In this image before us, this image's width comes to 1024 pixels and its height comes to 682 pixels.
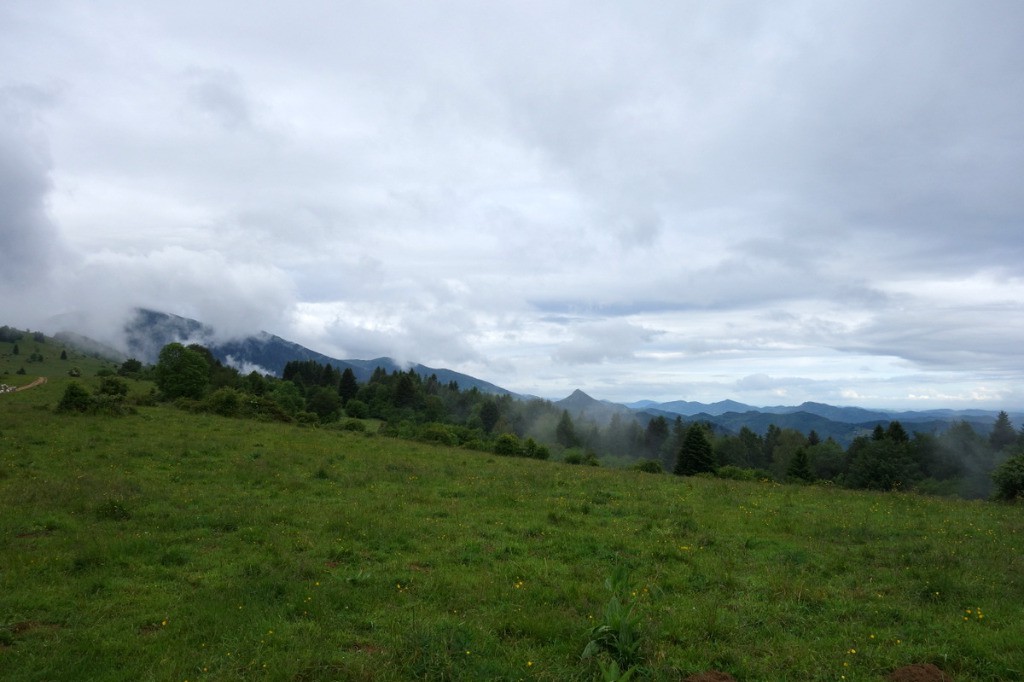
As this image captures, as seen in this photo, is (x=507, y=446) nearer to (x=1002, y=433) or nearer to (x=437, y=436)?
(x=437, y=436)

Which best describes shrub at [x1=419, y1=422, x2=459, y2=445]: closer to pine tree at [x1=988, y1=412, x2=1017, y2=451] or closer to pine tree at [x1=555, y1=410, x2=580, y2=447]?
pine tree at [x1=555, y1=410, x2=580, y2=447]

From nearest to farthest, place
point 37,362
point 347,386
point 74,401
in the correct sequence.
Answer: point 74,401 < point 347,386 < point 37,362

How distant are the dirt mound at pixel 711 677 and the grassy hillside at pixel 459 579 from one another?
0.58 ft

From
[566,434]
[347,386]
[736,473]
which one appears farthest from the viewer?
[566,434]

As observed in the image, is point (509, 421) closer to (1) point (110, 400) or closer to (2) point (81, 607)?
(1) point (110, 400)

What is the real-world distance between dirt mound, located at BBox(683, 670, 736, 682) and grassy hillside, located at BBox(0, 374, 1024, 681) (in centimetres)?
18

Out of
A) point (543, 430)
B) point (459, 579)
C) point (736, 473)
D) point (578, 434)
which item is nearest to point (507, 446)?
point (736, 473)

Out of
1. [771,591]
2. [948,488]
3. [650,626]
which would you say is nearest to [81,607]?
[650,626]

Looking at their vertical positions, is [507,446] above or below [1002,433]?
below

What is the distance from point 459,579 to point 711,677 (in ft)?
14.5

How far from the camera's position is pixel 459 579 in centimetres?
Answer: 924

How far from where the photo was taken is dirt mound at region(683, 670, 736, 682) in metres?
6.23

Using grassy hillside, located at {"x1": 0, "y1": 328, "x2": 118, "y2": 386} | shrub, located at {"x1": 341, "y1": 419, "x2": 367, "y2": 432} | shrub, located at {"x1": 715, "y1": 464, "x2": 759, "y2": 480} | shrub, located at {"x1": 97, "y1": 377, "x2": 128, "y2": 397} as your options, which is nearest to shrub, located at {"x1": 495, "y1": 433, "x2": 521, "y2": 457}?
shrub, located at {"x1": 341, "y1": 419, "x2": 367, "y2": 432}

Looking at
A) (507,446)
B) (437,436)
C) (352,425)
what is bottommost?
(507,446)
